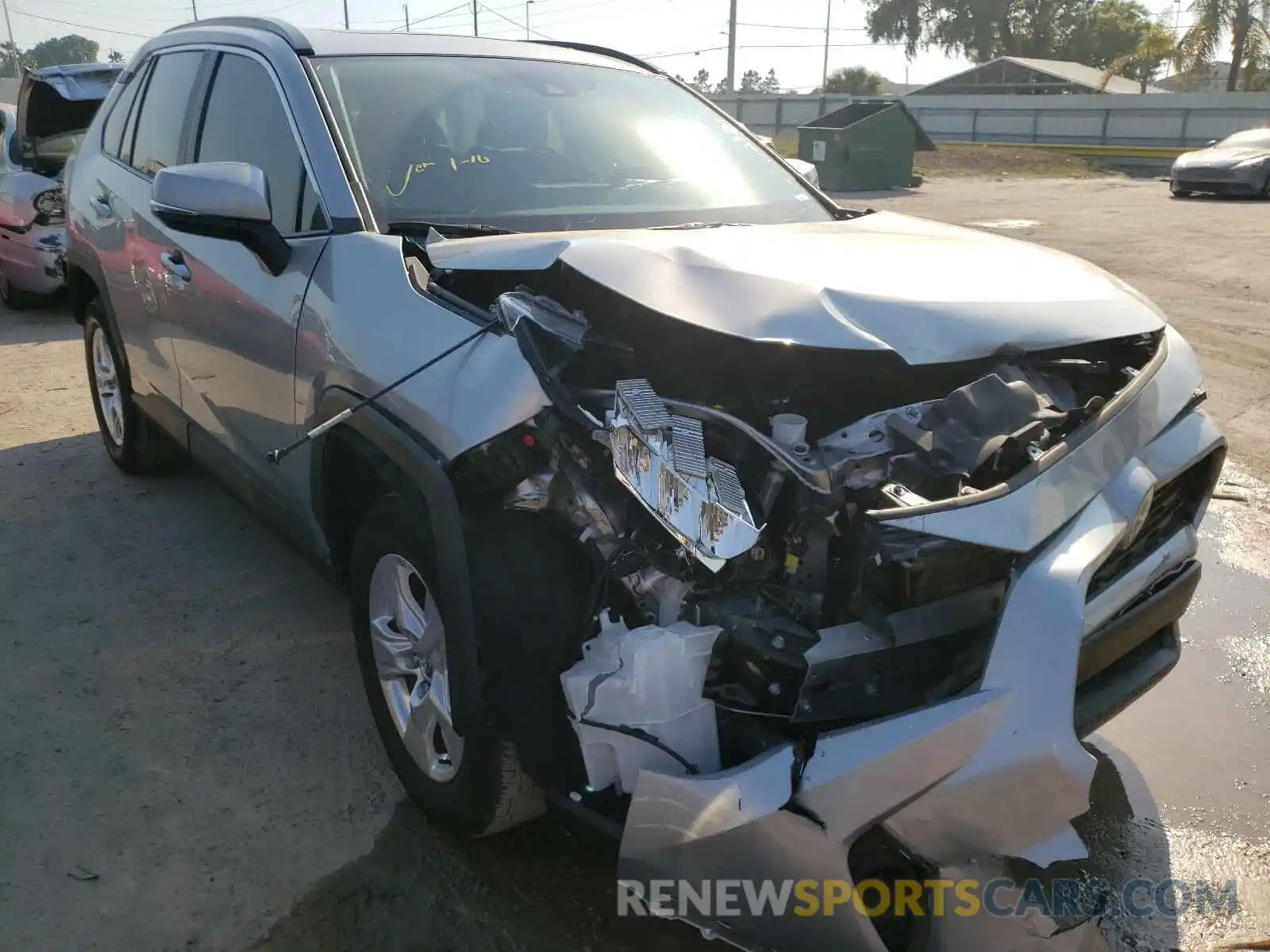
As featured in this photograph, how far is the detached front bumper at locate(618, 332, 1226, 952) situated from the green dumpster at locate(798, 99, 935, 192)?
2053 centimetres

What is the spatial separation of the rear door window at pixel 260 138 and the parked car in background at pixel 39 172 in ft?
19.3

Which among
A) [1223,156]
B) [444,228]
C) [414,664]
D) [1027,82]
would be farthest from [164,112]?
[1027,82]

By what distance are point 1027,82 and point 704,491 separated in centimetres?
5705

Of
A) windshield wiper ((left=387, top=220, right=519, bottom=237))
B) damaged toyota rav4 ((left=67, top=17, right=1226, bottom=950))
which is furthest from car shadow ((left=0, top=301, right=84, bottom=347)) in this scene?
windshield wiper ((left=387, top=220, right=519, bottom=237))

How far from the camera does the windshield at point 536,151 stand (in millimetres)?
3062

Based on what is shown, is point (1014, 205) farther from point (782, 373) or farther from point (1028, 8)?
point (1028, 8)

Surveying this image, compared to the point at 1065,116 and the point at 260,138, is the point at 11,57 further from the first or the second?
the point at 260,138

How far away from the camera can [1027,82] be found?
5188 centimetres

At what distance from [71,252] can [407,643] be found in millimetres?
3455

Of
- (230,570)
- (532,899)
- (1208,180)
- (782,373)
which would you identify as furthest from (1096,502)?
(1208,180)

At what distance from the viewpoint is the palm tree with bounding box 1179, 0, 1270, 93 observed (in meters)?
41.8

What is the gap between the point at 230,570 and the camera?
4109 millimetres

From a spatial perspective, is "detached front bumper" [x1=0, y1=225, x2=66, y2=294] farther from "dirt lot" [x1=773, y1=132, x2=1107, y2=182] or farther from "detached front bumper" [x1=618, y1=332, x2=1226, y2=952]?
"dirt lot" [x1=773, y1=132, x2=1107, y2=182]

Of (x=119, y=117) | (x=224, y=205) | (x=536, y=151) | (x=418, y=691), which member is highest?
(x=119, y=117)
